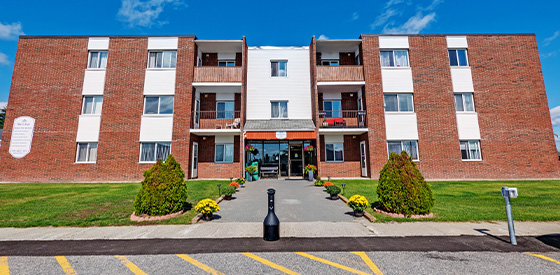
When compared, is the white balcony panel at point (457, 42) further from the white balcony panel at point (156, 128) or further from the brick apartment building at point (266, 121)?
the white balcony panel at point (156, 128)

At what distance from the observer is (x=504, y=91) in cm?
1606

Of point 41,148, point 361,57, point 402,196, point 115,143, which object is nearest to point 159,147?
point 115,143

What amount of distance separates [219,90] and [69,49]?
11104 millimetres

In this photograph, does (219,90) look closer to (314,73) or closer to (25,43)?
(314,73)

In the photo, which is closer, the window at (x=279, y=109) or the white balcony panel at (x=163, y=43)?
the white balcony panel at (x=163, y=43)

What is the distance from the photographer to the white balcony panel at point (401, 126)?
15.8 meters

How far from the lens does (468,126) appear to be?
15797 mm

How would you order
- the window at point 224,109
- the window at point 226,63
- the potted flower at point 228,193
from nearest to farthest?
the potted flower at point 228,193
the window at point 224,109
the window at point 226,63

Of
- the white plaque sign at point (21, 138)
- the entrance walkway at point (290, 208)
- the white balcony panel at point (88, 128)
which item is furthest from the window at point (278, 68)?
the white plaque sign at point (21, 138)

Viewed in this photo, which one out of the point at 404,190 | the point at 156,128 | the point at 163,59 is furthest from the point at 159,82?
the point at 404,190

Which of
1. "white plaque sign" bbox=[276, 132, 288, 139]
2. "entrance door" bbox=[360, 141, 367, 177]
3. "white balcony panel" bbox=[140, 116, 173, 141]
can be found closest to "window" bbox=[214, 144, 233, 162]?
"white balcony panel" bbox=[140, 116, 173, 141]

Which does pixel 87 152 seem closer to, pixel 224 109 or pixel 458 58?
pixel 224 109

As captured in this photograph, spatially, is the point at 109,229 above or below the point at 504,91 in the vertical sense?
below

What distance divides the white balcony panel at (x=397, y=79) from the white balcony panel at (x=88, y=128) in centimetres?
2068
